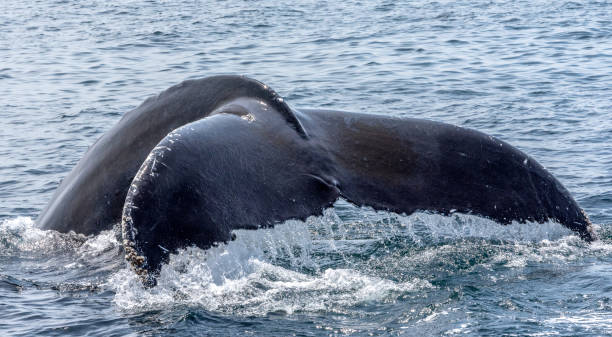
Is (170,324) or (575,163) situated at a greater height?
(170,324)

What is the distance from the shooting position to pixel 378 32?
20.5 metres

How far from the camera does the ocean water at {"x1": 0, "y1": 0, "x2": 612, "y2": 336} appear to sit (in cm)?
516

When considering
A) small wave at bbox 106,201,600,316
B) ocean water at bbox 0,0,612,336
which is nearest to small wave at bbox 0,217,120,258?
ocean water at bbox 0,0,612,336

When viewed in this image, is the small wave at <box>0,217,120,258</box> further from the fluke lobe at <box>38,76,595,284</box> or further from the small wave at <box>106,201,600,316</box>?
the small wave at <box>106,201,600,316</box>

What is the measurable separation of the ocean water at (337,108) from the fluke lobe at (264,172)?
4.8 inches

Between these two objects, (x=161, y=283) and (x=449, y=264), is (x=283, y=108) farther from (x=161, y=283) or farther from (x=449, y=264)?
(x=449, y=264)

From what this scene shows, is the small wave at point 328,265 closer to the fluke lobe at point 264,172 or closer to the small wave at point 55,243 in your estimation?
the fluke lobe at point 264,172

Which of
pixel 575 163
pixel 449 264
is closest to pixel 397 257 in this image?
pixel 449 264

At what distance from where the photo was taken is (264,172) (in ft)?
14.6

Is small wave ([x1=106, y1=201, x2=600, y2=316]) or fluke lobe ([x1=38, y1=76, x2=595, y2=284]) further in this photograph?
small wave ([x1=106, y1=201, x2=600, y2=316])

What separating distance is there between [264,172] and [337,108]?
9.14 m

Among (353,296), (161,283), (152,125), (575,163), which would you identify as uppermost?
(152,125)

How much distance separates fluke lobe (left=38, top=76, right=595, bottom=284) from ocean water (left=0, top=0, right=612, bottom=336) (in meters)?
0.12

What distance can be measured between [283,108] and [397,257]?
Result: 6.43ft
